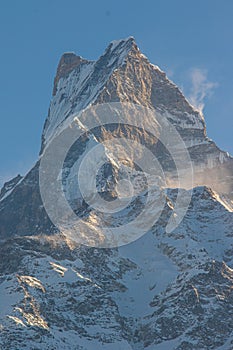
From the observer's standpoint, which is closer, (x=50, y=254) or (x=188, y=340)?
(x=188, y=340)

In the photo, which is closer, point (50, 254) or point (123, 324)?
point (123, 324)

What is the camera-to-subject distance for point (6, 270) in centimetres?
19550

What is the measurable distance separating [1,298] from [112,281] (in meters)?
20.0

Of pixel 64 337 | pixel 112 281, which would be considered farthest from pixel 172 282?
pixel 64 337

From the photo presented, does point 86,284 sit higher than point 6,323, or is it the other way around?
point 86,284

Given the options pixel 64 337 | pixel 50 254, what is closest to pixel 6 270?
pixel 50 254

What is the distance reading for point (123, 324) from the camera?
187 metres

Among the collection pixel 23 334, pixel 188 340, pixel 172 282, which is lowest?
pixel 23 334

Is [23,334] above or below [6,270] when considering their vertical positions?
below

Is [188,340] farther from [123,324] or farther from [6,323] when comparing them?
[6,323]

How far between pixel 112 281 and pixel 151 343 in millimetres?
18344

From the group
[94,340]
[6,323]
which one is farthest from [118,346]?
[6,323]

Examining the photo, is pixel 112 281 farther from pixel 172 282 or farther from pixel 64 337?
pixel 64 337

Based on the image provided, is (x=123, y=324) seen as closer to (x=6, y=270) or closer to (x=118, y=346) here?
(x=118, y=346)
